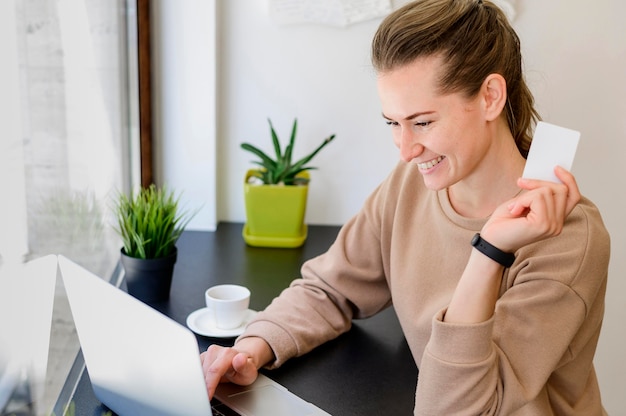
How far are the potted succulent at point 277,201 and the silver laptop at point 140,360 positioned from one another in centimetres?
85

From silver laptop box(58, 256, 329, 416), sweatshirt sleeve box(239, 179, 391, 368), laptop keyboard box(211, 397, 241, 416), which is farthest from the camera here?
sweatshirt sleeve box(239, 179, 391, 368)

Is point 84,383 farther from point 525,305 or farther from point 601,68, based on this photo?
point 601,68

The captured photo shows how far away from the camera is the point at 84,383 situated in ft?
3.82

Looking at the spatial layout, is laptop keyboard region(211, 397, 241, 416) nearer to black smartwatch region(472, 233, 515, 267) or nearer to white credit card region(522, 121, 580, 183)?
black smartwatch region(472, 233, 515, 267)

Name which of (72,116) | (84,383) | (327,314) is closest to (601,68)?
(327,314)

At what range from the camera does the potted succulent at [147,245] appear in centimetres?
146

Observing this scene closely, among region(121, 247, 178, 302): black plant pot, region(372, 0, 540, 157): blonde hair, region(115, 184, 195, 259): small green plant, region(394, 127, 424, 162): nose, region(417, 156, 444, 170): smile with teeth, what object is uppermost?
region(372, 0, 540, 157): blonde hair

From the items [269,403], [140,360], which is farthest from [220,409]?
[140,360]

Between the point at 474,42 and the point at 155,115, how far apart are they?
3.60ft

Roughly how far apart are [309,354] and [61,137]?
56 centimetres

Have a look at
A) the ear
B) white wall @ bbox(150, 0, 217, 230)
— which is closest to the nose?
the ear

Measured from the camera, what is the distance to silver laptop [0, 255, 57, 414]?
2.91ft

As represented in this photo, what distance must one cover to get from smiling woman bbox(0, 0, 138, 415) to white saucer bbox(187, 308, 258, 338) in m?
0.22

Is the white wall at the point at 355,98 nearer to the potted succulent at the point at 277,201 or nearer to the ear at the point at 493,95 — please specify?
the potted succulent at the point at 277,201
